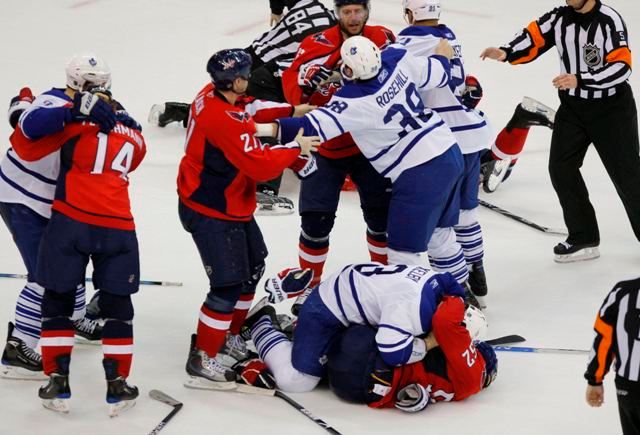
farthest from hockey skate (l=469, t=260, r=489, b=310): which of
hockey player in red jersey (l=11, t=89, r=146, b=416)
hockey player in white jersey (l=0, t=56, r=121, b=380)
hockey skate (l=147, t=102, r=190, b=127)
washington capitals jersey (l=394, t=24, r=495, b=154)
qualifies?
hockey skate (l=147, t=102, r=190, b=127)

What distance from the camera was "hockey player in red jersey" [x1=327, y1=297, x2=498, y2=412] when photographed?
15.9ft

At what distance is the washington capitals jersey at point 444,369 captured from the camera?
485 centimetres

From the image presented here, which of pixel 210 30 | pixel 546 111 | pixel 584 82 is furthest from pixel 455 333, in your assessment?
pixel 210 30

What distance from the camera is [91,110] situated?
15.4 ft

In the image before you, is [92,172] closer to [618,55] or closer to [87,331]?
[87,331]

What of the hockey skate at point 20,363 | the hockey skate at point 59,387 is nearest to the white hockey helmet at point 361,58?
the hockey skate at point 59,387

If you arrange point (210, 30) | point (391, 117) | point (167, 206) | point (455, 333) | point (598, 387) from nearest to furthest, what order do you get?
point (598, 387) < point (455, 333) < point (391, 117) < point (167, 206) < point (210, 30)

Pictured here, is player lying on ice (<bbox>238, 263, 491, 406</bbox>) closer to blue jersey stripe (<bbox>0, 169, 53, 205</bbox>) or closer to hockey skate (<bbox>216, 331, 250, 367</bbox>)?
hockey skate (<bbox>216, 331, 250, 367</bbox>)

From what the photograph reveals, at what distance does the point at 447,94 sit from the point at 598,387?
2.32 m

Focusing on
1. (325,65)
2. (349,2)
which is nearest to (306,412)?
(325,65)

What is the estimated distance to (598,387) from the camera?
12.7 feet

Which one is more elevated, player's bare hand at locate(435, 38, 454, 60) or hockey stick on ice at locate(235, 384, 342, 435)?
player's bare hand at locate(435, 38, 454, 60)

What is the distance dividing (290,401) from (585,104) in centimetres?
236

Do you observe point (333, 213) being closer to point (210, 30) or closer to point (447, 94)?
point (447, 94)
